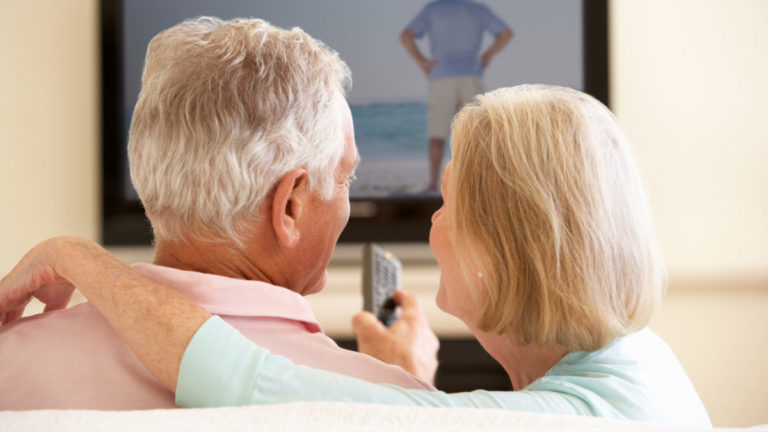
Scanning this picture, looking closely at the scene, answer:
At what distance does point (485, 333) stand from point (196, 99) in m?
0.42

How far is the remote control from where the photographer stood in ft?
4.83

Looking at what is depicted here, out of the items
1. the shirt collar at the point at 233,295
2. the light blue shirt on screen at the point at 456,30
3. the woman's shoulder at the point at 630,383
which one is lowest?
the woman's shoulder at the point at 630,383

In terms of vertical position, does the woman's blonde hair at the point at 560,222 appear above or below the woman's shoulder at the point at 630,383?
above

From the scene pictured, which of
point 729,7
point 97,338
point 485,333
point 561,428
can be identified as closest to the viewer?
point 561,428

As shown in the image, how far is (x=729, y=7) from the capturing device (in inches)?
99.5

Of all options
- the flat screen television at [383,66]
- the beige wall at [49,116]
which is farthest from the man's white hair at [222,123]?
the beige wall at [49,116]

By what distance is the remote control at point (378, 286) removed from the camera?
57.9 inches

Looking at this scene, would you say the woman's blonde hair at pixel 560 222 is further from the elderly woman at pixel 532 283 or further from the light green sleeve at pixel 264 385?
the light green sleeve at pixel 264 385

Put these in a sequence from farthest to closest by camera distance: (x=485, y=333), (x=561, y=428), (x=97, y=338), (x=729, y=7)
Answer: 1. (x=729, y=7)
2. (x=485, y=333)
3. (x=97, y=338)
4. (x=561, y=428)

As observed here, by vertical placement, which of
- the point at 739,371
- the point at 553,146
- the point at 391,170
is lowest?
the point at 739,371

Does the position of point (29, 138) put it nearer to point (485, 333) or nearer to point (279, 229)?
point (279, 229)

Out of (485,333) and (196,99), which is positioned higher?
(196,99)

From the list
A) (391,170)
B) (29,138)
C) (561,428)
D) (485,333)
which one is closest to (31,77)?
(29,138)

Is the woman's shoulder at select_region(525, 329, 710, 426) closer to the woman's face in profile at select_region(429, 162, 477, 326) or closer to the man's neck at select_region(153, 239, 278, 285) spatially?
the woman's face in profile at select_region(429, 162, 477, 326)
